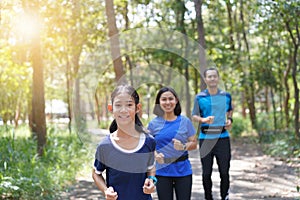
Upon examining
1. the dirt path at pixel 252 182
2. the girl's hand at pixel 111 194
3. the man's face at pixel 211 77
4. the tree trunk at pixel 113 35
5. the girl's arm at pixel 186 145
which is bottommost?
the dirt path at pixel 252 182

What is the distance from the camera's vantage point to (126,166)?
2945mm

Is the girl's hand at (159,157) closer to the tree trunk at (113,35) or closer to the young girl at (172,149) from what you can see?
the young girl at (172,149)

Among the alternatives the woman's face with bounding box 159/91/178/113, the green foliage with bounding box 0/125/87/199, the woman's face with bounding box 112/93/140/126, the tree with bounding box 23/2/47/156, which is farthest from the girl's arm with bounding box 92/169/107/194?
the tree with bounding box 23/2/47/156

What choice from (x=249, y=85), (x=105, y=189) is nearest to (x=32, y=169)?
(x=105, y=189)

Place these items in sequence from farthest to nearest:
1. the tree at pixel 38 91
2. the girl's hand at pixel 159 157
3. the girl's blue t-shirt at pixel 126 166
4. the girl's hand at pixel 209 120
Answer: the tree at pixel 38 91 → the girl's hand at pixel 209 120 → the girl's hand at pixel 159 157 → the girl's blue t-shirt at pixel 126 166

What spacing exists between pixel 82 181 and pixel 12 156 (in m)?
1.85

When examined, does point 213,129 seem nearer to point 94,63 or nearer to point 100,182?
point 100,182

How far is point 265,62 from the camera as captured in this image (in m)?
16.3

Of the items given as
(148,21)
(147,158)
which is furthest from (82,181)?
(148,21)

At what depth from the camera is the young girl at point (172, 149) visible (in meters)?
4.39

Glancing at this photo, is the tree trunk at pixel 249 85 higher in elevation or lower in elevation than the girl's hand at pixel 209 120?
higher

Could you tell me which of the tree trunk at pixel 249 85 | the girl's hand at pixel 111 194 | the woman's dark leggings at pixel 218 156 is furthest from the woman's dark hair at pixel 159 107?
the tree trunk at pixel 249 85

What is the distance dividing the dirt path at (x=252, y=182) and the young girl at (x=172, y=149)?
2.71m

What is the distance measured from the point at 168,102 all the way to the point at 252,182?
15.9ft
